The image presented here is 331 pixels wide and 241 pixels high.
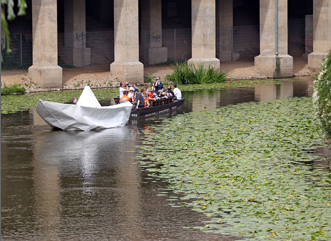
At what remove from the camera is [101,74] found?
141 ft

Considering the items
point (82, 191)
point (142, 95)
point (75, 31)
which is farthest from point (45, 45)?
point (82, 191)

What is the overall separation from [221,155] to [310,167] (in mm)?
2606

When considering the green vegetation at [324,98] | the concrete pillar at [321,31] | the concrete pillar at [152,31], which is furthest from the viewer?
the concrete pillar at [152,31]

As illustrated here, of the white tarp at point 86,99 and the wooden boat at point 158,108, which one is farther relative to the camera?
the wooden boat at point 158,108

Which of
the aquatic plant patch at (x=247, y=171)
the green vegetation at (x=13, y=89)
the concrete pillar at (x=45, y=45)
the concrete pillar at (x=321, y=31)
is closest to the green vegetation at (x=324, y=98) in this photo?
the aquatic plant patch at (x=247, y=171)

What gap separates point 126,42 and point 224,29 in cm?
1478

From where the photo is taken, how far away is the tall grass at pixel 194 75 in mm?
43062

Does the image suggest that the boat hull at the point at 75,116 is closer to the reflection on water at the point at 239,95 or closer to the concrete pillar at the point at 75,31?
the reflection on water at the point at 239,95

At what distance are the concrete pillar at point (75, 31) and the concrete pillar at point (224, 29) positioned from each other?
36.6ft

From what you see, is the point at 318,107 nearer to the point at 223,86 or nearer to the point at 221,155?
the point at 221,155

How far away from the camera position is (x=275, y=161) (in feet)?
60.1

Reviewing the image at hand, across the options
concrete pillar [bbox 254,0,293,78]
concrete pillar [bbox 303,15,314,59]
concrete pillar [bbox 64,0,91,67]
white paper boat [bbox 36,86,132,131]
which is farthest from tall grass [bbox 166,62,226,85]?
white paper boat [bbox 36,86,132,131]

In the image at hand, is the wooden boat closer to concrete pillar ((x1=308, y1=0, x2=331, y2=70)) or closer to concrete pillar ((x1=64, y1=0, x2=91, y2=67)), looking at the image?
concrete pillar ((x1=64, y1=0, x2=91, y2=67))

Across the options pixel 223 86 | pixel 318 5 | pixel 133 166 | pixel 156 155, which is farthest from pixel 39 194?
pixel 318 5
